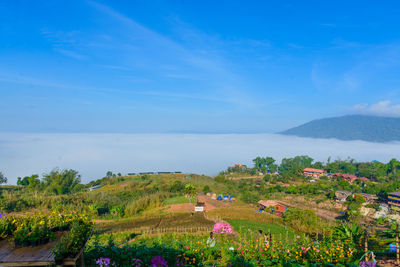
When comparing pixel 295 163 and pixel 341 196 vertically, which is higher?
pixel 295 163

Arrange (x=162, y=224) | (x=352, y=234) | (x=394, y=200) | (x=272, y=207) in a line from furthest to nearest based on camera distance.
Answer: (x=394, y=200) → (x=272, y=207) → (x=162, y=224) → (x=352, y=234)

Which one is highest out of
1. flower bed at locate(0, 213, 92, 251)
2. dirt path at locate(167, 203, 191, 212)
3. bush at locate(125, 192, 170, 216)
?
flower bed at locate(0, 213, 92, 251)

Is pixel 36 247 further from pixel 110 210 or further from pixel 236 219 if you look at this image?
pixel 110 210

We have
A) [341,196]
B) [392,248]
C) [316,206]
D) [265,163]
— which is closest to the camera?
[392,248]

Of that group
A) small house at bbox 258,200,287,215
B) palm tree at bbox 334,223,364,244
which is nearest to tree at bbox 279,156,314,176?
small house at bbox 258,200,287,215

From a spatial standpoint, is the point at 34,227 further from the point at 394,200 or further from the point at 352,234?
the point at 394,200

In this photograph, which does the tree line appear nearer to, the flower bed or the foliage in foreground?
the foliage in foreground

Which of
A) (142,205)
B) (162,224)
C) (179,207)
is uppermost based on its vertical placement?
(162,224)

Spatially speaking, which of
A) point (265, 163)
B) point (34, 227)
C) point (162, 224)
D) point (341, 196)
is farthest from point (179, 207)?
point (265, 163)

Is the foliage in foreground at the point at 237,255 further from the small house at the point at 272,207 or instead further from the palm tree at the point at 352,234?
the small house at the point at 272,207

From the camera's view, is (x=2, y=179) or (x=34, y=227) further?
(x=2, y=179)

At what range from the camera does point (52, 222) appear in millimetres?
4383

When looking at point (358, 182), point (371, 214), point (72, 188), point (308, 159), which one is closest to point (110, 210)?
point (72, 188)

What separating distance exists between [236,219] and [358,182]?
3472 cm
